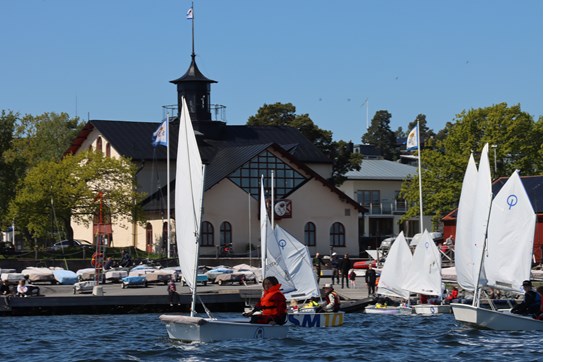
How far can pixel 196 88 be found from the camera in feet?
275

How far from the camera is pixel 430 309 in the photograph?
35.9m

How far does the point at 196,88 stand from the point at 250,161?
1215 centimetres

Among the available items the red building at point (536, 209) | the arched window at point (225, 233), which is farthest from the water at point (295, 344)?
the arched window at point (225, 233)

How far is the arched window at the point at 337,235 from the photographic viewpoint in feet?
252

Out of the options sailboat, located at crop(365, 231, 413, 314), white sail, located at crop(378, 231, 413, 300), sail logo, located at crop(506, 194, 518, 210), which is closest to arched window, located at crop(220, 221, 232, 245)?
sailboat, located at crop(365, 231, 413, 314)

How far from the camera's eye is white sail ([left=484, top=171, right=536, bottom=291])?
29391 mm

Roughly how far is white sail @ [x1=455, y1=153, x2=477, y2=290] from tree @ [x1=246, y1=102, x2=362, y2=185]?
5724cm

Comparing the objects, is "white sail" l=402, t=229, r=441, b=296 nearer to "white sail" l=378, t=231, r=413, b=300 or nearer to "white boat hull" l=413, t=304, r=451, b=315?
"white sail" l=378, t=231, r=413, b=300

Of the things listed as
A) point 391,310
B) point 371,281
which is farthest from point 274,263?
point 371,281

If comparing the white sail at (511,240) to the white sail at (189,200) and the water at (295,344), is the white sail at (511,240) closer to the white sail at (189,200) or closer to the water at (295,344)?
the water at (295,344)

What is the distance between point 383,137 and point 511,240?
12519 centimetres
